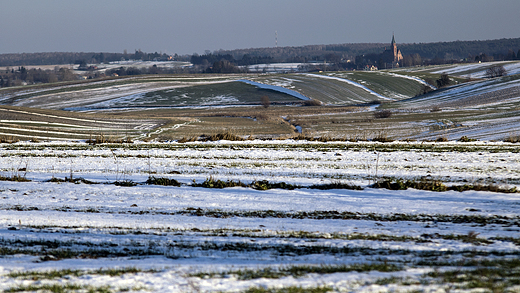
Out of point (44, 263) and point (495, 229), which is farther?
point (495, 229)

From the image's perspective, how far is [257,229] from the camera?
9352mm

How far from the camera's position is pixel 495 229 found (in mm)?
9008

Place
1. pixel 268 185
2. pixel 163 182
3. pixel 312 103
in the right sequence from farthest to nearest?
pixel 312 103, pixel 163 182, pixel 268 185

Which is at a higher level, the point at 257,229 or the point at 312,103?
the point at 312,103

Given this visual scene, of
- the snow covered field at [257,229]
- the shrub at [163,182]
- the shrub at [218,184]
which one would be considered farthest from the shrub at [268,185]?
the shrub at [163,182]

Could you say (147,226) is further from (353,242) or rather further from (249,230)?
(353,242)

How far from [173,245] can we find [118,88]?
396ft

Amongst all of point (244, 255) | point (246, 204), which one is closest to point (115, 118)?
point (246, 204)

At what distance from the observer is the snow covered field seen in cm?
623

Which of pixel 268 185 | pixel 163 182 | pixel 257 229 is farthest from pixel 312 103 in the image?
pixel 257 229

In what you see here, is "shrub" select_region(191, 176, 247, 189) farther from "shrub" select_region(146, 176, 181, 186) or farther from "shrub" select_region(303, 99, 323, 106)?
"shrub" select_region(303, 99, 323, 106)

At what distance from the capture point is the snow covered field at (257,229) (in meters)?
6.23

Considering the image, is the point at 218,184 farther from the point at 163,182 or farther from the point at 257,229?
the point at 257,229

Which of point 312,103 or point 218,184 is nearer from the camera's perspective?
point 218,184
